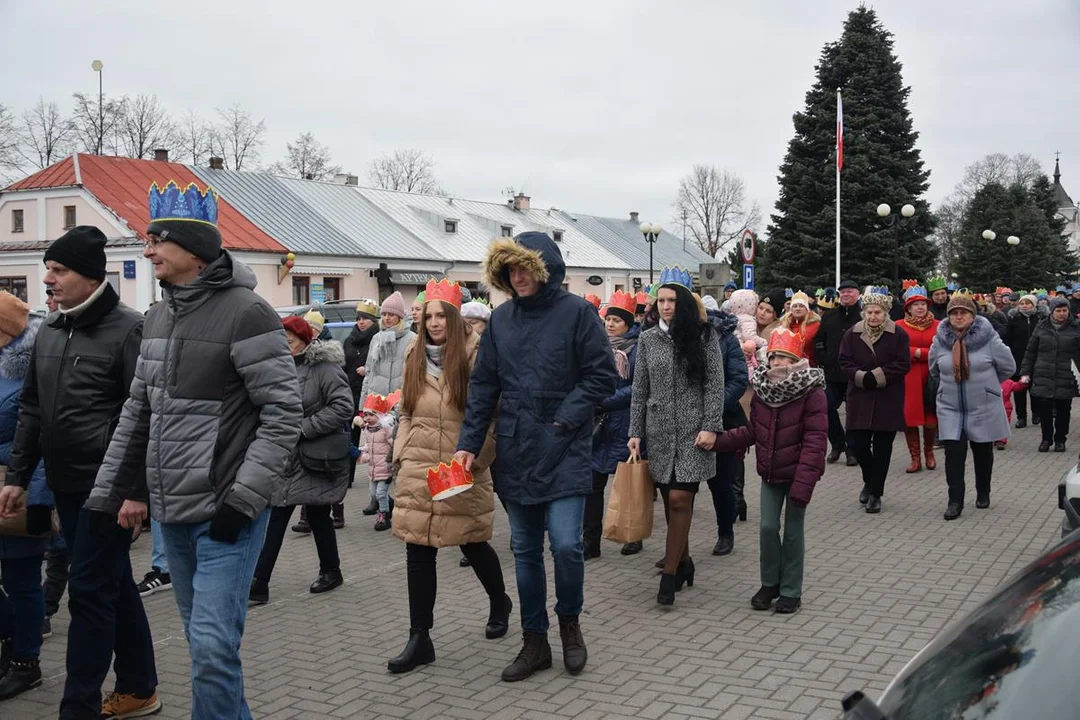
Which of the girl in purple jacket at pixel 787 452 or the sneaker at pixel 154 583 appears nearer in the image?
the girl in purple jacket at pixel 787 452

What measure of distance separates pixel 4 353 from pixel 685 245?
7042 centimetres

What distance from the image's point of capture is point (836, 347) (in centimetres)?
1265

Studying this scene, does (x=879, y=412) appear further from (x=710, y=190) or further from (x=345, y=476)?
(x=710, y=190)

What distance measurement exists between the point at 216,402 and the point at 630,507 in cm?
309

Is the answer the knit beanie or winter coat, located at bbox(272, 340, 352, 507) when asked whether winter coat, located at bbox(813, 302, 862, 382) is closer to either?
winter coat, located at bbox(272, 340, 352, 507)

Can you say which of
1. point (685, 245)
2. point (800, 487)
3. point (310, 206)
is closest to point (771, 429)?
point (800, 487)

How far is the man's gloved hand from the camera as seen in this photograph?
148 inches

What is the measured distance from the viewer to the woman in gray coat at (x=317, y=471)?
6941mm

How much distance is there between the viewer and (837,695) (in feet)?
16.2

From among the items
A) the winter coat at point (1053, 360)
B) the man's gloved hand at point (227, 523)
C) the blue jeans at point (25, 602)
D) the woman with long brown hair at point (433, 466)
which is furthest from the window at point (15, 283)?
the man's gloved hand at point (227, 523)

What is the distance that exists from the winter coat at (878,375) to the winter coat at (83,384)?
6.89 meters

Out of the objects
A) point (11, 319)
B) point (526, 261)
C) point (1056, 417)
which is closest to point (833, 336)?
point (1056, 417)

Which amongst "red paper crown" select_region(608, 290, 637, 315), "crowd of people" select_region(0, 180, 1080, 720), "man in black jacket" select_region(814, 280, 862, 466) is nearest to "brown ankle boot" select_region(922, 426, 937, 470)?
"man in black jacket" select_region(814, 280, 862, 466)

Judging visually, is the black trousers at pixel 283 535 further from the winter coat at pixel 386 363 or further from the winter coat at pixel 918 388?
the winter coat at pixel 918 388
